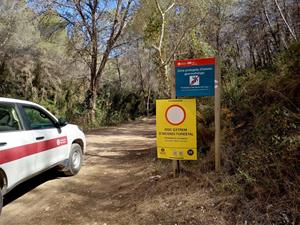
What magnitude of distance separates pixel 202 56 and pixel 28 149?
28.3 feet

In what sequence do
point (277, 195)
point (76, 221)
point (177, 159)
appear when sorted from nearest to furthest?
point (277, 195) < point (76, 221) < point (177, 159)

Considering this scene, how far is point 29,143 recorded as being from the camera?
454cm

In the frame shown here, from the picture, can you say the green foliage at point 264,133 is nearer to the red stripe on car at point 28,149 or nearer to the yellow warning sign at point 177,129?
the yellow warning sign at point 177,129

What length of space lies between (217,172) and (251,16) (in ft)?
47.1

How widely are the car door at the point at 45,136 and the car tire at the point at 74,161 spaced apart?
0.30 meters

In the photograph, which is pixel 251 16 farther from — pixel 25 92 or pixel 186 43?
pixel 25 92

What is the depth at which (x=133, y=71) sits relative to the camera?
99.3 ft

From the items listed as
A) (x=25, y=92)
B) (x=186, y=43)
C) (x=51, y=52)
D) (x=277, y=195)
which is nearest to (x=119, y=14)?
(x=186, y=43)

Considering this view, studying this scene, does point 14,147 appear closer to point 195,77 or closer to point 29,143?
point 29,143

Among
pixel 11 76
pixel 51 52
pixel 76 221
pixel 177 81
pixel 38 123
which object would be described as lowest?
pixel 76 221

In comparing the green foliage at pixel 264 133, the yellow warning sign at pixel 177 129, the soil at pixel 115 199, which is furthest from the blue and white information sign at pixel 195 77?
the soil at pixel 115 199

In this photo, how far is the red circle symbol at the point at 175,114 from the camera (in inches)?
189

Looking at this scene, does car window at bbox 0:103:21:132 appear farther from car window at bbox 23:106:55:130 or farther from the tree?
the tree

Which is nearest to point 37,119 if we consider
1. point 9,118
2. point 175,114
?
point 9,118
